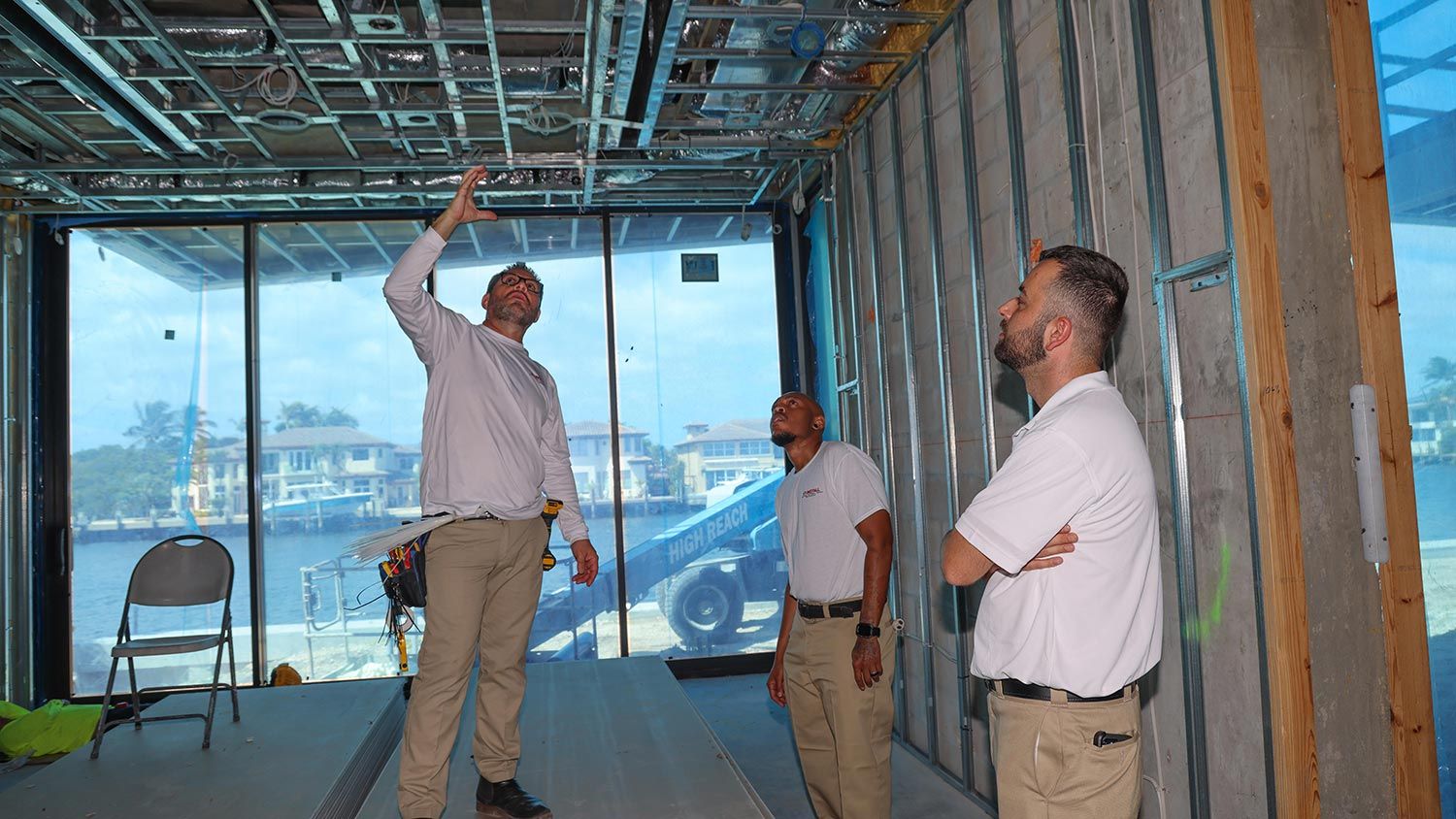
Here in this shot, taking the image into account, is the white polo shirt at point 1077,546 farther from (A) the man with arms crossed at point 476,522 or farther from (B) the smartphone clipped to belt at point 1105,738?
(A) the man with arms crossed at point 476,522

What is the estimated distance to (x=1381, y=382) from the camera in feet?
6.86

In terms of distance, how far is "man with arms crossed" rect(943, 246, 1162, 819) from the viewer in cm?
153

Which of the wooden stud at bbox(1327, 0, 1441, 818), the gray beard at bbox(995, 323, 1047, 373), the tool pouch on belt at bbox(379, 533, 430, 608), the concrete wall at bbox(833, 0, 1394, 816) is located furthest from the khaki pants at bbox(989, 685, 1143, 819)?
the tool pouch on belt at bbox(379, 533, 430, 608)

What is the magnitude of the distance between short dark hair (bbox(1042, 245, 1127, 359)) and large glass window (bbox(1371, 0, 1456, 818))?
847mm

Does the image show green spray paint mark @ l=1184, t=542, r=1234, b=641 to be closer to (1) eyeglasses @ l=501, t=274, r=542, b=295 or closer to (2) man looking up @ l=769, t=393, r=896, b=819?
(2) man looking up @ l=769, t=393, r=896, b=819

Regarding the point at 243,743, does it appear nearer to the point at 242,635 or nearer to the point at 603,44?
the point at 242,635

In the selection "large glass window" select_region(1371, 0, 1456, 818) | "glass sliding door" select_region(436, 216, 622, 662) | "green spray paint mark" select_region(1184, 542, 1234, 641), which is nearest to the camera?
"large glass window" select_region(1371, 0, 1456, 818)

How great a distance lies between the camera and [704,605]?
616 centimetres

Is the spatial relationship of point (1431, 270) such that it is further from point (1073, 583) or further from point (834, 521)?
point (834, 521)

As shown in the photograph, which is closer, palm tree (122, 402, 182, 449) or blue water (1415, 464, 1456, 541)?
blue water (1415, 464, 1456, 541)

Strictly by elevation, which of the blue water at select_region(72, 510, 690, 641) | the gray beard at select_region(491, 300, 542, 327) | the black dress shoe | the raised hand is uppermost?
the raised hand

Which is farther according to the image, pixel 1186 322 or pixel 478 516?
pixel 478 516

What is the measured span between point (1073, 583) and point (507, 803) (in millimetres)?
1894

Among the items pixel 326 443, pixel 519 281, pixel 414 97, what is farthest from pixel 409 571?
pixel 326 443
